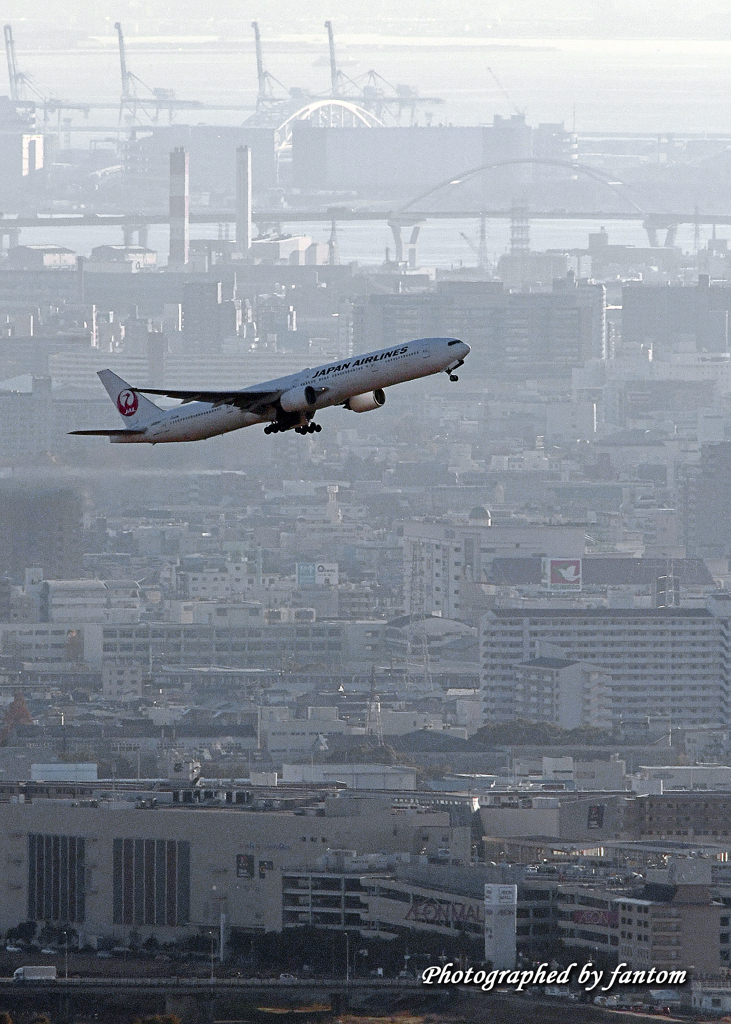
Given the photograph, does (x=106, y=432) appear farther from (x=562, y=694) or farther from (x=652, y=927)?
(x=562, y=694)

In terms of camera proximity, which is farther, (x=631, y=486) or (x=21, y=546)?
(x=631, y=486)

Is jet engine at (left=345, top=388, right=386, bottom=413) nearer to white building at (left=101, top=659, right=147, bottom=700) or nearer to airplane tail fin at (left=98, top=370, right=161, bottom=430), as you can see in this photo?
airplane tail fin at (left=98, top=370, right=161, bottom=430)

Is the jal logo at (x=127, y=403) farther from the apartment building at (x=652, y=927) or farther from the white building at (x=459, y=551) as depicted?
the white building at (x=459, y=551)

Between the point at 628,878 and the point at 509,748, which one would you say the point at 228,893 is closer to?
the point at 628,878

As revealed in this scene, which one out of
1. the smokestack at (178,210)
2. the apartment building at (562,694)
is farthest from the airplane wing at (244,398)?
the smokestack at (178,210)

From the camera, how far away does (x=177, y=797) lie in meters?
43.5

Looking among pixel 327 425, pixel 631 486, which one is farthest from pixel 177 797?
pixel 327 425

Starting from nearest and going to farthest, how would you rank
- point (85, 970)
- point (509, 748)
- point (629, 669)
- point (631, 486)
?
point (85, 970), point (509, 748), point (629, 669), point (631, 486)

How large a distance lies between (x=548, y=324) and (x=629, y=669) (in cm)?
6471

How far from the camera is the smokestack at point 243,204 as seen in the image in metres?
158

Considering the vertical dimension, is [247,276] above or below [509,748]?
above

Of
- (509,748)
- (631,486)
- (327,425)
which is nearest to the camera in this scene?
(509,748)

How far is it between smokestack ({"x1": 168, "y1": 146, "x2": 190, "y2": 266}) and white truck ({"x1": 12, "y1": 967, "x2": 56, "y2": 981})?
116m

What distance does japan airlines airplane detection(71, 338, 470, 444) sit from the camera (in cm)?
2870
